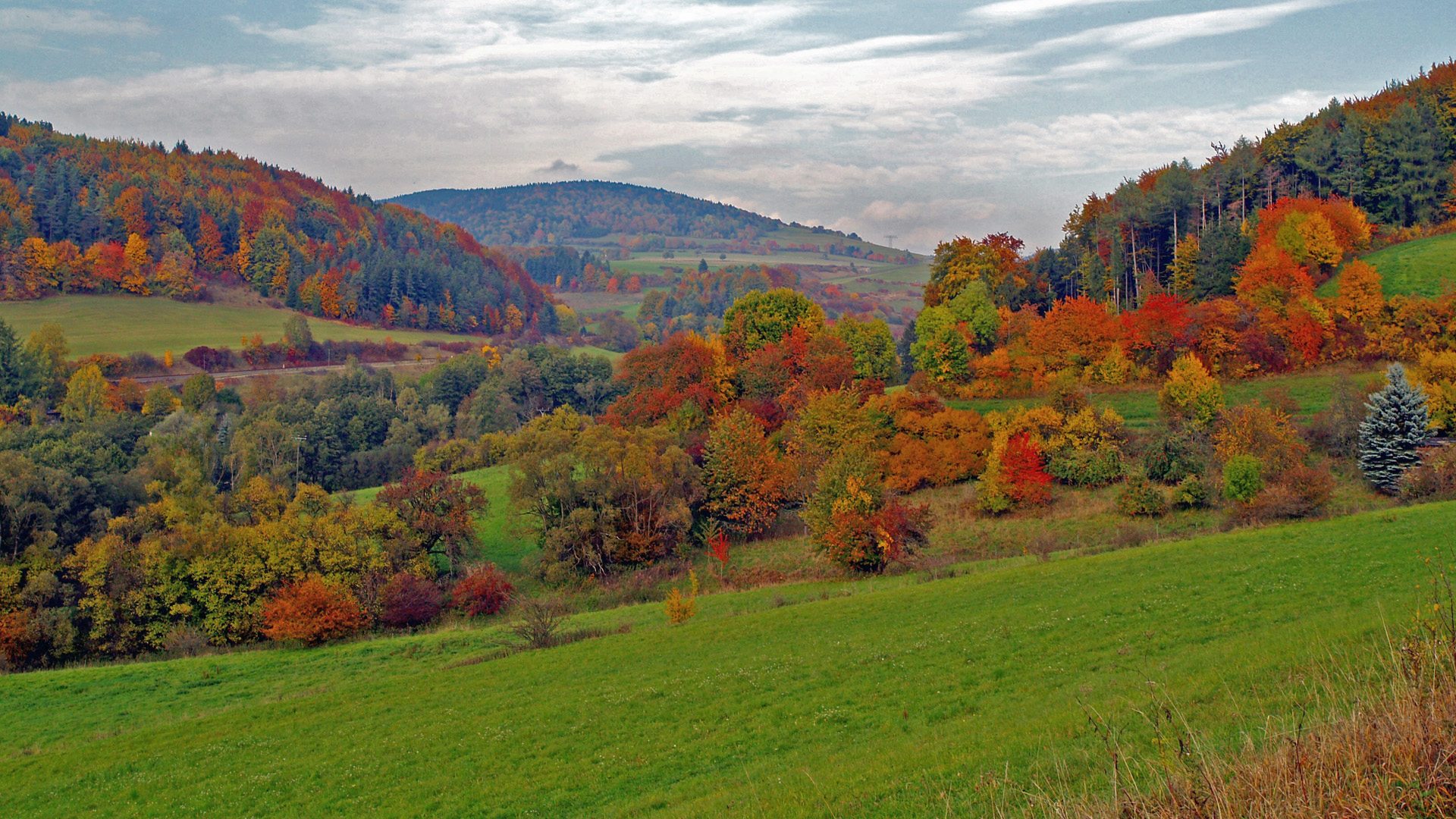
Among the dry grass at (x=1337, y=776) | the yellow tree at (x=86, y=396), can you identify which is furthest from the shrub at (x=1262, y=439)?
the yellow tree at (x=86, y=396)

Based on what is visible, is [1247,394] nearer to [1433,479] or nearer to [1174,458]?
[1174,458]

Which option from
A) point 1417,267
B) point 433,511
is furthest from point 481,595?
point 1417,267

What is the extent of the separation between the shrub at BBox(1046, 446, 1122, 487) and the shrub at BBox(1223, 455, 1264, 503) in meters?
10.1

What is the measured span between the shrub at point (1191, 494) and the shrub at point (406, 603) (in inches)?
1432

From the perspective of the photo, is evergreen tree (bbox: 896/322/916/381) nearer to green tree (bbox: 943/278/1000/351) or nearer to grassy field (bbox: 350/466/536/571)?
green tree (bbox: 943/278/1000/351)

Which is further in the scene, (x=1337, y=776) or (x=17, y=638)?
(x=17, y=638)

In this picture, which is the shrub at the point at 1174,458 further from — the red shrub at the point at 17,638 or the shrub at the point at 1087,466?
the red shrub at the point at 17,638

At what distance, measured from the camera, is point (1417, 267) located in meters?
60.9

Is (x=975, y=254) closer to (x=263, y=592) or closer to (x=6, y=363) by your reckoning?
(x=263, y=592)

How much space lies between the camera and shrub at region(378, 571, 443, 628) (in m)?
39.4

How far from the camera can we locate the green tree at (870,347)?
74.4 metres

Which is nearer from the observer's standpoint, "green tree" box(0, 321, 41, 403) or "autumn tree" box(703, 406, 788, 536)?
"autumn tree" box(703, 406, 788, 536)

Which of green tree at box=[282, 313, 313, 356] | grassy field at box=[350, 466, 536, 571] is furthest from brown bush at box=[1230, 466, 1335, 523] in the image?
green tree at box=[282, 313, 313, 356]

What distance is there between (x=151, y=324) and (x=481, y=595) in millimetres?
106514
